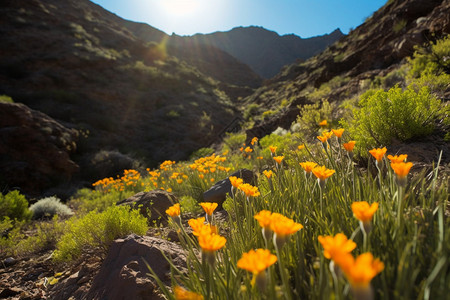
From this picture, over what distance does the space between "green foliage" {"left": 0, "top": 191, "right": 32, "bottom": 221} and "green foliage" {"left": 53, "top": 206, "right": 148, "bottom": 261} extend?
2.86 metres

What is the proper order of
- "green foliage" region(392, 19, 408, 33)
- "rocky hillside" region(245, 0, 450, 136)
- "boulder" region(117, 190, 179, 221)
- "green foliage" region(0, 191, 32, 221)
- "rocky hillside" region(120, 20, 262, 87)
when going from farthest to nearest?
"rocky hillside" region(120, 20, 262, 87), "green foliage" region(392, 19, 408, 33), "rocky hillside" region(245, 0, 450, 136), "green foliage" region(0, 191, 32, 221), "boulder" region(117, 190, 179, 221)

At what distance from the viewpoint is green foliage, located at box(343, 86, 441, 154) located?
103 inches

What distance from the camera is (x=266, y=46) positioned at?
8606 cm

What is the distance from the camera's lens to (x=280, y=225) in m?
0.85

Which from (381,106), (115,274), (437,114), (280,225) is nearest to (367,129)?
(381,106)

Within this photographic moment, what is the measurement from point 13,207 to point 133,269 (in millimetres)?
4482

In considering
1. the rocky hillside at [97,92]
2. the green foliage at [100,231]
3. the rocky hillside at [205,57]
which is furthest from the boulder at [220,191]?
the rocky hillside at [205,57]

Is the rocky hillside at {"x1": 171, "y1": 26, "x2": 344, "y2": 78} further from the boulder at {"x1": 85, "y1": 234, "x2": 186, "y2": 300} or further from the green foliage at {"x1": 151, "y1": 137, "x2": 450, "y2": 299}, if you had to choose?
the green foliage at {"x1": 151, "y1": 137, "x2": 450, "y2": 299}

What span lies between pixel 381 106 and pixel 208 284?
9.36 feet

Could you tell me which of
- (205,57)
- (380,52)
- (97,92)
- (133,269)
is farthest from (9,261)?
(205,57)

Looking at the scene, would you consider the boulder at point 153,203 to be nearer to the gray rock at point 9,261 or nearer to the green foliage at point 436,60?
the gray rock at point 9,261

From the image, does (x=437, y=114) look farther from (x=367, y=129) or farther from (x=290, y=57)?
(x=290, y=57)

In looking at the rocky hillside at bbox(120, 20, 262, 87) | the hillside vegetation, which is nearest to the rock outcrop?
the hillside vegetation

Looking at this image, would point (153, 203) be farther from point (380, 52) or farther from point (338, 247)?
point (380, 52)
